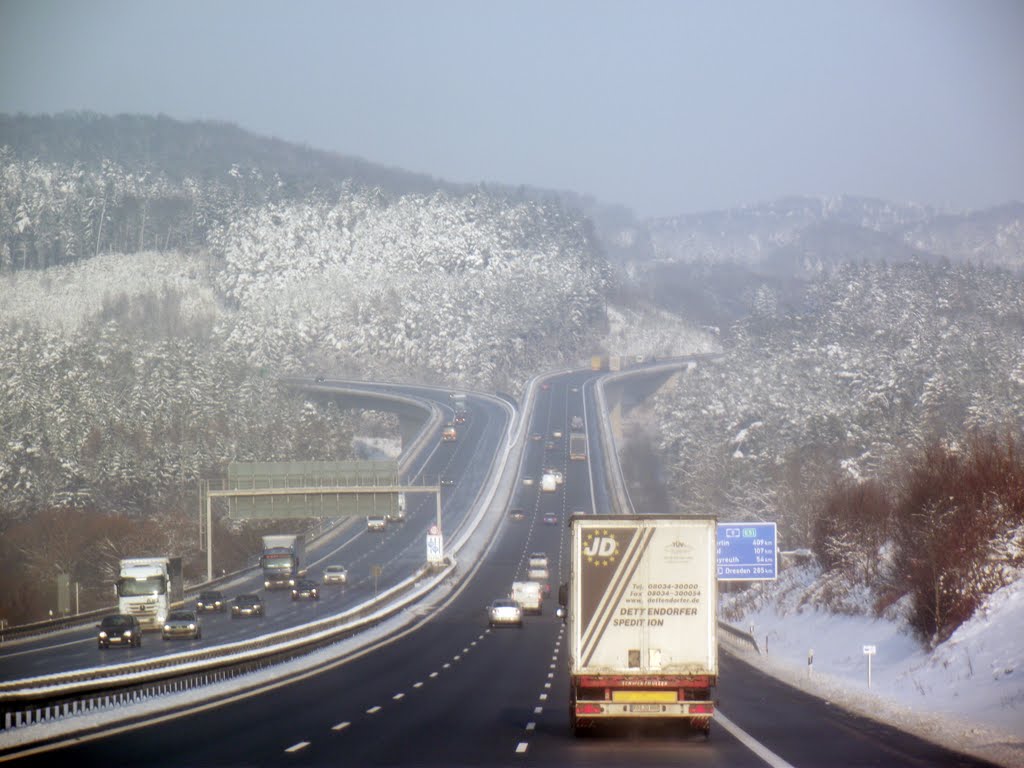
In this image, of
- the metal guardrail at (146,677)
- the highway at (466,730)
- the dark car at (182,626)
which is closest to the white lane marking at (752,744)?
the highway at (466,730)

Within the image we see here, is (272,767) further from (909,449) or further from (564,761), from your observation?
(909,449)

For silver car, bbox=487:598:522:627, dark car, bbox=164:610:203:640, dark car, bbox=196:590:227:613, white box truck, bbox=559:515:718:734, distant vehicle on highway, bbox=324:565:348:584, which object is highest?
white box truck, bbox=559:515:718:734

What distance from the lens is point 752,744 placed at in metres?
23.6

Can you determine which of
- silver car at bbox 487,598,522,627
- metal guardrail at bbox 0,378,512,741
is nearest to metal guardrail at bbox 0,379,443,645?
metal guardrail at bbox 0,378,512,741

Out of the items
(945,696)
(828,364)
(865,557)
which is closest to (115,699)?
(945,696)

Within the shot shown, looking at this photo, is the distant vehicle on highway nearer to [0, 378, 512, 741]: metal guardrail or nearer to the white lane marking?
[0, 378, 512, 741]: metal guardrail

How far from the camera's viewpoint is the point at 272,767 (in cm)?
2022

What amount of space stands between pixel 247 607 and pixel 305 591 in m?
11.1

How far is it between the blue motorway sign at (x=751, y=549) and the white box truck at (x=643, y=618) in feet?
120

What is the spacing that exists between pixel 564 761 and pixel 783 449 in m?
122

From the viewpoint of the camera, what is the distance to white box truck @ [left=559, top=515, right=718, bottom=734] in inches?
923

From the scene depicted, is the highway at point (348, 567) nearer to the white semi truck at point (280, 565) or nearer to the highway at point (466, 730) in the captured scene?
the white semi truck at point (280, 565)

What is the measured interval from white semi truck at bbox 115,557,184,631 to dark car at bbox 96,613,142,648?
936cm

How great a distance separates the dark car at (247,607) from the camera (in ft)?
250
